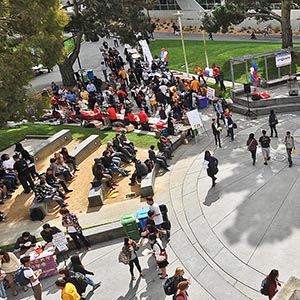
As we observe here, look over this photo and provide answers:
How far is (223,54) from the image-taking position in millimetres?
33906

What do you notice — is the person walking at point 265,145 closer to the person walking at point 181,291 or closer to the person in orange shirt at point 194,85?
the person walking at point 181,291

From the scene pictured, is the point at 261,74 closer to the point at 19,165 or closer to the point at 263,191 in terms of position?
the point at 263,191

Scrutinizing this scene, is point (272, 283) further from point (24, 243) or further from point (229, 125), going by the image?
point (229, 125)

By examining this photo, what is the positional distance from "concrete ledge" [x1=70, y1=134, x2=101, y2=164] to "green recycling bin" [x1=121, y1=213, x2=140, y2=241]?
625 centimetres

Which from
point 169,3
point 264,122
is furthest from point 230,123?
point 169,3

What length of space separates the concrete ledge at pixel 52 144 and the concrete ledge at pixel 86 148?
1.42 metres

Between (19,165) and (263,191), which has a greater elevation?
(19,165)

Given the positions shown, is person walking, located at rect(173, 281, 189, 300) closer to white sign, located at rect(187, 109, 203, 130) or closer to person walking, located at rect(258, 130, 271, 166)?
person walking, located at rect(258, 130, 271, 166)

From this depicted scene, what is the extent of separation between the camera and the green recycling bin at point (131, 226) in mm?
13180

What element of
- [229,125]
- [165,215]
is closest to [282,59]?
[229,125]

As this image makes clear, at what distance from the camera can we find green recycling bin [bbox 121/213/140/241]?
1318 centimetres

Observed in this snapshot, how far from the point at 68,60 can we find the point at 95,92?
6866 mm

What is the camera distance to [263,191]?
1470 centimetres

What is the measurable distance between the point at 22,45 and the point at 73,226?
7.58m
